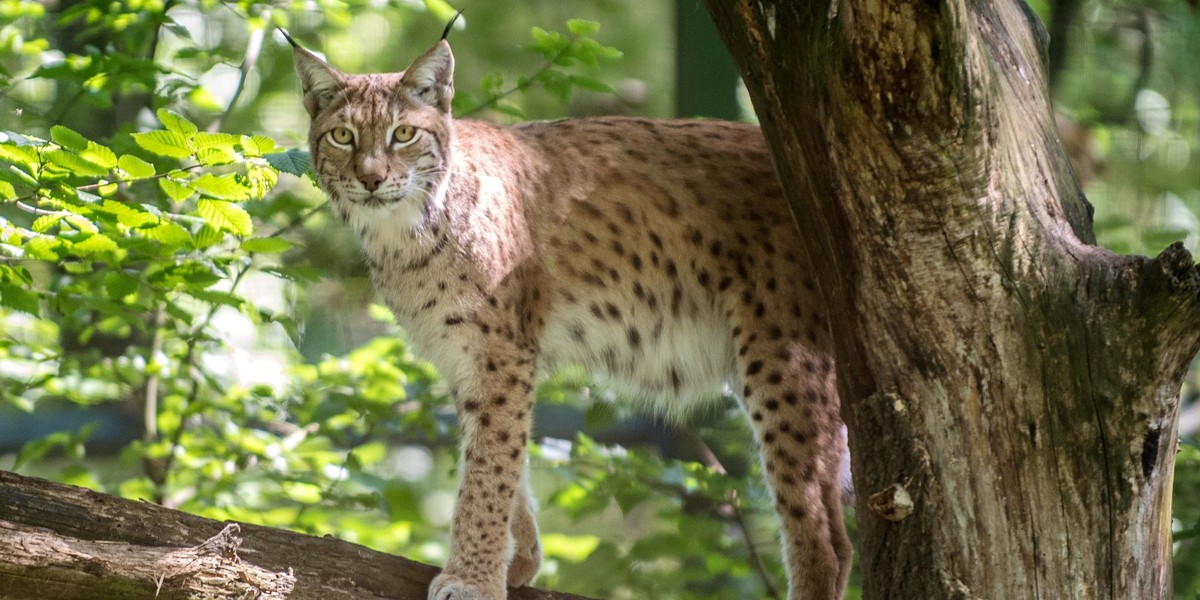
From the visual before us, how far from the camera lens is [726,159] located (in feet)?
16.7

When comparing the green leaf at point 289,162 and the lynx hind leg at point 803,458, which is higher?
the green leaf at point 289,162

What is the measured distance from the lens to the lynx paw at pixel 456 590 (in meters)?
4.25

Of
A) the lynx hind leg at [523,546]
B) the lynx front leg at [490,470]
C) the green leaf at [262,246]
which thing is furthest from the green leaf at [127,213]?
the lynx hind leg at [523,546]

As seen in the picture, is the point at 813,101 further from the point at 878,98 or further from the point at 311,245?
the point at 311,245

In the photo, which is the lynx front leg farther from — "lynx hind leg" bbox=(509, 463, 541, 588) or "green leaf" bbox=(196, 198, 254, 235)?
"green leaf" bbox=(196, 198, 254, 235)

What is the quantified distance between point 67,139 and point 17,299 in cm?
65

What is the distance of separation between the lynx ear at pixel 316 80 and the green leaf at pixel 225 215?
1.01 m

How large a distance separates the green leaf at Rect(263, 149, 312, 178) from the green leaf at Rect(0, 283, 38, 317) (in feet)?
2.94

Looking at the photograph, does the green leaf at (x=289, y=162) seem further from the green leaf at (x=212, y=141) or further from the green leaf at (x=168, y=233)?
the green leaf at (x=168, y=233)

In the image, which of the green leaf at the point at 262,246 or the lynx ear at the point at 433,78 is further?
the lynx ear at the point at 433,78

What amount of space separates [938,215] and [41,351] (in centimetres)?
396

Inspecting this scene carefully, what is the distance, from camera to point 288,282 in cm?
605

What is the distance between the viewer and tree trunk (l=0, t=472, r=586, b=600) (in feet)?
11.0

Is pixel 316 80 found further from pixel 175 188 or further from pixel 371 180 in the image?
pixel 175 188
